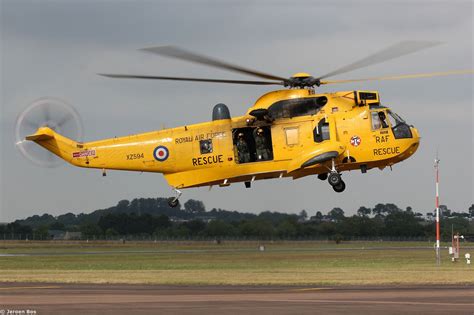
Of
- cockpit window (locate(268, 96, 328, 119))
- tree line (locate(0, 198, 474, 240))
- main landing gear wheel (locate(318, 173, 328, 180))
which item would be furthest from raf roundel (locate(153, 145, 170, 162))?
tree line (locate(0, 198, 474, 240))

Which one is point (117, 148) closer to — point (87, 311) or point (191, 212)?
point (87, 311)

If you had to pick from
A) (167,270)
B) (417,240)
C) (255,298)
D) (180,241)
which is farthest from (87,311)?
(417,240)

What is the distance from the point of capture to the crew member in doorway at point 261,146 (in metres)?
40.1

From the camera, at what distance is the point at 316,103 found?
39.8 metres

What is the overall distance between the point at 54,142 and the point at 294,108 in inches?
456

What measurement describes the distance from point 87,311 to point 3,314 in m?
2.33

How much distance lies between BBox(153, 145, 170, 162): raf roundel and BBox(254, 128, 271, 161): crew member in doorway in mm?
3987

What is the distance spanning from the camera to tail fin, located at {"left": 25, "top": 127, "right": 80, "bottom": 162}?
1714 inches

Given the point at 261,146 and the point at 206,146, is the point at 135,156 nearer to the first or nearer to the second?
the point at 206,146

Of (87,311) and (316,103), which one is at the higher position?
(316,103)

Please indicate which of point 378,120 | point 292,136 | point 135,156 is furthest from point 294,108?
point 135,156

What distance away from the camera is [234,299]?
1244 inches

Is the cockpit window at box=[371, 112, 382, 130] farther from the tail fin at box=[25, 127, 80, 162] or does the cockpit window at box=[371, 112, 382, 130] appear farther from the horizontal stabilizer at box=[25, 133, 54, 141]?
the horizontal stabilizer at box=[25, 133, 54, 141]

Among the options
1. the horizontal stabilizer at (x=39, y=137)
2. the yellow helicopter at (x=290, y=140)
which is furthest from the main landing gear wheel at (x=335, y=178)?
the horizontal stabilizer at (x=39, y=137)
